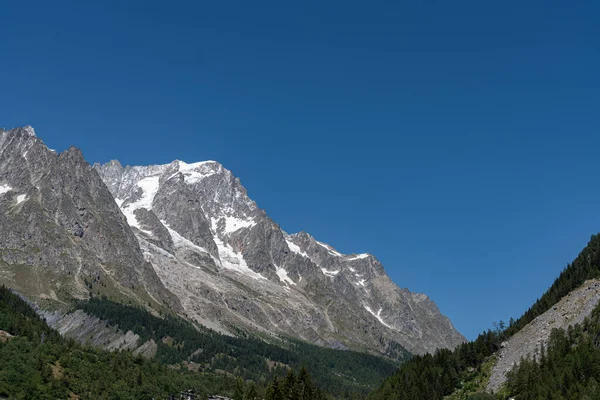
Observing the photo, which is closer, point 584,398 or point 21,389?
point 584,398

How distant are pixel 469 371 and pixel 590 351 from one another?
40.3 metres

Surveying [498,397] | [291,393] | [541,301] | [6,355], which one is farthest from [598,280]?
[6,355]

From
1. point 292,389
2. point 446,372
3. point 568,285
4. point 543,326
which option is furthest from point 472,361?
point 292,389

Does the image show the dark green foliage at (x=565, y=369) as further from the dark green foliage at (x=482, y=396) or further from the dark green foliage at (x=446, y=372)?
the dark green foliage at (x=446, y=372)

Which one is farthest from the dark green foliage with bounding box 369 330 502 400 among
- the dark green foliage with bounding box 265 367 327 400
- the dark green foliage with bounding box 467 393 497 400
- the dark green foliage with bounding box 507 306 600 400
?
the dark green foliage with bounding box 265 367 327 400

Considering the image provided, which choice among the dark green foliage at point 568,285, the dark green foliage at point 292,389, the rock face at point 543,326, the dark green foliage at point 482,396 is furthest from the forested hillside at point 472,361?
the dark green foliage at point 292,389

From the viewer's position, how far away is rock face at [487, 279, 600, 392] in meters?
165

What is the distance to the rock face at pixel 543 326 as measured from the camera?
165000 mm

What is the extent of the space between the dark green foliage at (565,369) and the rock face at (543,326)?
502 centimetres

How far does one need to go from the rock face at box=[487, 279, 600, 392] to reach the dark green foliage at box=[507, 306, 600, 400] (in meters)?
5.02

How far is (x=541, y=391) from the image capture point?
137750mm

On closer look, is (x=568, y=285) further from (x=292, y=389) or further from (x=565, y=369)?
(x=292, y=389)

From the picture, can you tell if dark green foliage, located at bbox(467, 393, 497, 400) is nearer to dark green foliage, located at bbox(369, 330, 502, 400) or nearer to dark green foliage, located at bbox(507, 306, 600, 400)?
dark green foliage, located at bbox(507, 306, 600, 400)

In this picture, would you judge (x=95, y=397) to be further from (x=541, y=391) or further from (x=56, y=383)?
(x=541, y=391)
